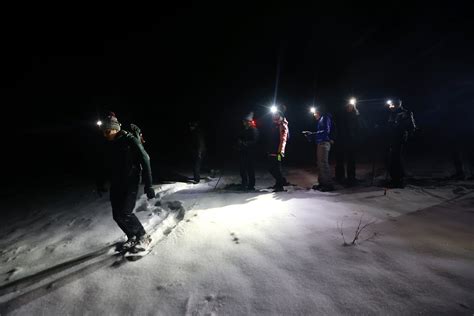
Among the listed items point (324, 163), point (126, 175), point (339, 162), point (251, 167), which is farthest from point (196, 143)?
point (126, 175)

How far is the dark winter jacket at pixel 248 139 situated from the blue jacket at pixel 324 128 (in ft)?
5.59

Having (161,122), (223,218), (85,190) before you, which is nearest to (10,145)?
(161,122)

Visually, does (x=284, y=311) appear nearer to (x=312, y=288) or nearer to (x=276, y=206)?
(x=312, y=288)

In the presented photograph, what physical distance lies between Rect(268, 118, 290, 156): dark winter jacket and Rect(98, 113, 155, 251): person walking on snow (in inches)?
153

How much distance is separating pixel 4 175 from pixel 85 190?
440 inches

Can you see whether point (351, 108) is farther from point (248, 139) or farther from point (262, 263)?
point (262, 263)

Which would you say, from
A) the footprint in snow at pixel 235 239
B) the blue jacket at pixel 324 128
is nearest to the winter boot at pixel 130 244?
the footprint in snow at pixel 235 239

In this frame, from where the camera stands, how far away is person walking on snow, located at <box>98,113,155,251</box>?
380cm

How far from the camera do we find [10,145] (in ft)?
84.9

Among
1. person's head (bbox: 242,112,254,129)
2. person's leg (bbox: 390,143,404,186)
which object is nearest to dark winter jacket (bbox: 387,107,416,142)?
person's leg (bbox: 390,143,404,186)

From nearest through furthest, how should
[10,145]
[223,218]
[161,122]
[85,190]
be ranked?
[223,218], [85,190], [10,145], [161,122]

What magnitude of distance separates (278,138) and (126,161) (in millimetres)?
4183

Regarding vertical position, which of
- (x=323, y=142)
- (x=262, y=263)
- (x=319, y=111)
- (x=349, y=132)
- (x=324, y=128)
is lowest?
(x=262, y=263)

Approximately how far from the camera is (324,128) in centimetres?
684
